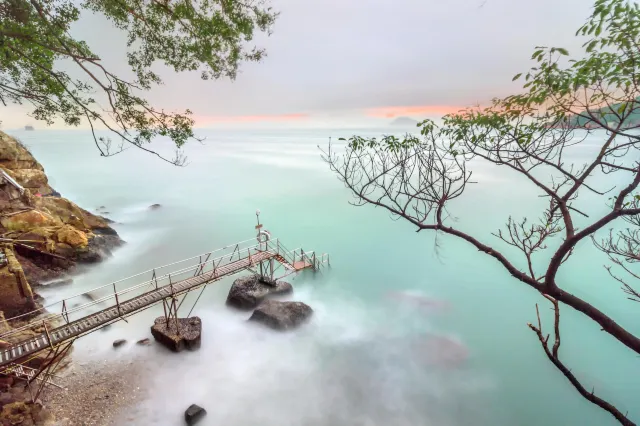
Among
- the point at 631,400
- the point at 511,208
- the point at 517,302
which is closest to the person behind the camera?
the point at 631,400

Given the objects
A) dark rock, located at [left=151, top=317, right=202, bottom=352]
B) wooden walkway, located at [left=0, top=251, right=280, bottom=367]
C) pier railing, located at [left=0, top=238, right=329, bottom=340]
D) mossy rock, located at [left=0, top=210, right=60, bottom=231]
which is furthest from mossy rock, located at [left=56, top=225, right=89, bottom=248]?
wooden walkway, located at [left=0, top=251, right=280, bottom=367]

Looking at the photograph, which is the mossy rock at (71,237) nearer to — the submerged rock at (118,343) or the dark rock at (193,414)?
the submerged rock at (118,343)

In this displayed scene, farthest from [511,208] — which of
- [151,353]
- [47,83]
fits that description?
[47,83]

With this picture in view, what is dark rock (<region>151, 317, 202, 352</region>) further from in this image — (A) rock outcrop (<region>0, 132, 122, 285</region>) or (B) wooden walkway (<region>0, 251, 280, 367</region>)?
(A) rock outcrop (<region>0, 132, 122, 285</region>)

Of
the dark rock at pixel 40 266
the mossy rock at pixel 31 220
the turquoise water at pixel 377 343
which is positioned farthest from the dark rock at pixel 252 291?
the mossy rock at pixel 31 220

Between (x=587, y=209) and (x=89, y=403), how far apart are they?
2172 inches

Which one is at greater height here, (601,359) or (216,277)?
(216,277)

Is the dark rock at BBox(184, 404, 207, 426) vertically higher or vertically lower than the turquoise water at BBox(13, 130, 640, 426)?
higher

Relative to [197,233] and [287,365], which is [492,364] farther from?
[197,233]

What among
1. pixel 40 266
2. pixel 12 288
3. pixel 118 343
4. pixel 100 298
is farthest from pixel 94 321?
pixel 40 266

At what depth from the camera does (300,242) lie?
33.7 metres

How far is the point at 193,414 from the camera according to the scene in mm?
10969

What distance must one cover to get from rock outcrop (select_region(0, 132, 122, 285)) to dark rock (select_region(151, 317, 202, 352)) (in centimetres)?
975

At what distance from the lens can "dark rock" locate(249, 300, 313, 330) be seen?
16.2 metres
